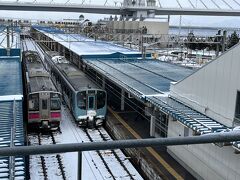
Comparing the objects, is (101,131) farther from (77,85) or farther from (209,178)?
(209,178)

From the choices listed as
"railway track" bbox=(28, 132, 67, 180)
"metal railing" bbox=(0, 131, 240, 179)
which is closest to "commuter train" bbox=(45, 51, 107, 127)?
"railway track" bbox=(28, 132, 67, 180)

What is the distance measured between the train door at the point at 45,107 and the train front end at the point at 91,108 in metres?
1.23

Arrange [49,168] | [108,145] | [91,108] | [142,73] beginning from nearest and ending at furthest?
[108,145]
[49,168]
[91,108]
[142,73]

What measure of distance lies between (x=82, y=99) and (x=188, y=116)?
628cm

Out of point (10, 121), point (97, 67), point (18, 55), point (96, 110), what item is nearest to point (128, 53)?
point (97, 67)

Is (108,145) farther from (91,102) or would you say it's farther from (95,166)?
(91,102)

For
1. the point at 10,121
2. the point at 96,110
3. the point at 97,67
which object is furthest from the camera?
the point at 97,67

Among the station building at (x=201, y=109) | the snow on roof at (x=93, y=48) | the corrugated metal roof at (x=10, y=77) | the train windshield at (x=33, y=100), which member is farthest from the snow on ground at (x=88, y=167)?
the snow on roof at (x=93, y=48)

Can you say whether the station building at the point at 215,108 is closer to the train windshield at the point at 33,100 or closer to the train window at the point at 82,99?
the train window at the point at 82,99

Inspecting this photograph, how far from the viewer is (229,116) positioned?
843 centimetres

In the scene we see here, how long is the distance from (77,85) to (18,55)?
7.63m

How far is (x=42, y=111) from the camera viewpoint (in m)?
13.7

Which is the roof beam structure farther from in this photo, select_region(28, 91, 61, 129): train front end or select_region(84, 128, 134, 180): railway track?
select_region(84, 128, 134, 180): railway track

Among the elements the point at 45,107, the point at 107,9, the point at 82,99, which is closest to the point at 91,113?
the point at 82,99
